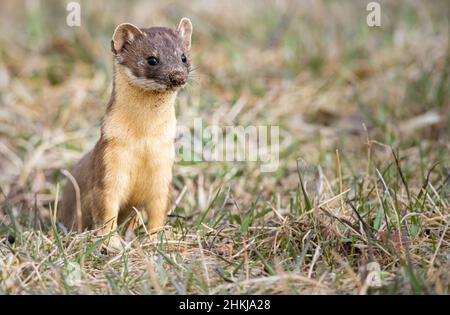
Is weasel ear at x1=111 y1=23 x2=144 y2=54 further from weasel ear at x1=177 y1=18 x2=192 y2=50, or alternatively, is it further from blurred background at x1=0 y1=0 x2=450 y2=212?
blurred background at x1=0 y1=0 x2=450 y2=212

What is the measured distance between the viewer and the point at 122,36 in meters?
5.25

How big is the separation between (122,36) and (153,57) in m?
0.37

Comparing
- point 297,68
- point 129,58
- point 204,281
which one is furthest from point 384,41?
point 204,281

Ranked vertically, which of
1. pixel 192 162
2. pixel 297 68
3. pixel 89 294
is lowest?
pixel 89 294

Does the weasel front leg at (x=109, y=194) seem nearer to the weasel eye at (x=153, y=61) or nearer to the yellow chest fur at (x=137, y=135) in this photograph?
the yellow chest fur at (x=137, y=135)

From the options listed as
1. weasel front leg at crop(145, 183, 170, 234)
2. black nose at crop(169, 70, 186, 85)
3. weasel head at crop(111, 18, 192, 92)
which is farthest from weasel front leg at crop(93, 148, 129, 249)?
black nose at crop(169, 70, 186, 85)

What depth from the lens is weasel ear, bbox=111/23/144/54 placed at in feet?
17.1

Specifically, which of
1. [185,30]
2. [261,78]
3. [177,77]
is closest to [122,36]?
[185,30]

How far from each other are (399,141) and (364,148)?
15.5 inches

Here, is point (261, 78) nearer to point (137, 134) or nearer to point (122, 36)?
point (122, 36)

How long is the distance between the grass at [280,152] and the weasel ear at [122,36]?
3.62 ft

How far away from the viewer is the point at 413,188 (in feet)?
19.3

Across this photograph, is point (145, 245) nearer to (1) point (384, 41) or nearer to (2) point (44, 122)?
(2) point (44, 122)

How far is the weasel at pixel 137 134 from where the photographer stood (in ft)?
16.6
